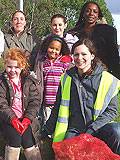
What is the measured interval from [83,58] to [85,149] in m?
0.98

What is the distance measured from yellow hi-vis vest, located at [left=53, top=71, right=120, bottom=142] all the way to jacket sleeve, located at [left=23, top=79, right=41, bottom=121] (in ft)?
1.18

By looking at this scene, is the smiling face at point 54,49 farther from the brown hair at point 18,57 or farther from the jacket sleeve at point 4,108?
the jacket sleeve at point 4,108

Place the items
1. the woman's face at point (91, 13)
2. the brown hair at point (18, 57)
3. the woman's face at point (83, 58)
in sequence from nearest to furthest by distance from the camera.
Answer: the woman's face at point (83, 58), the brown hair at point (18, 57), the woman's face at point (91, 13)

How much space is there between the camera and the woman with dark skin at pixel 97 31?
7.31 m

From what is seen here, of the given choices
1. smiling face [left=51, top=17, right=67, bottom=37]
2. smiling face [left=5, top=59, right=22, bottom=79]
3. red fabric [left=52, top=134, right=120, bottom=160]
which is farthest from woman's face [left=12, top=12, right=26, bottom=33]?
red fabric [left=52, top=134, right=120, bottom=160]

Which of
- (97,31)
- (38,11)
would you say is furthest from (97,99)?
(38,11)

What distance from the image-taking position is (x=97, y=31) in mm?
7406

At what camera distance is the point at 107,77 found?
16.9 feet

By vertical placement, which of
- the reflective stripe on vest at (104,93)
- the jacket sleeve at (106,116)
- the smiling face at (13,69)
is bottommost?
the jacket sleeve at (106,116)

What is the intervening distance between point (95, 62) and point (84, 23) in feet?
7.52

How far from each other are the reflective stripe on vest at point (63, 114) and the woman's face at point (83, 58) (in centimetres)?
21

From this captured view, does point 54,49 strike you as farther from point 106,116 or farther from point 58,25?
point 106,116

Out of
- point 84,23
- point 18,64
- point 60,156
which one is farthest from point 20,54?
point 84,23

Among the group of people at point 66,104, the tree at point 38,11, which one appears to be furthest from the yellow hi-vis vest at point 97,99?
the tree at point 38,11
